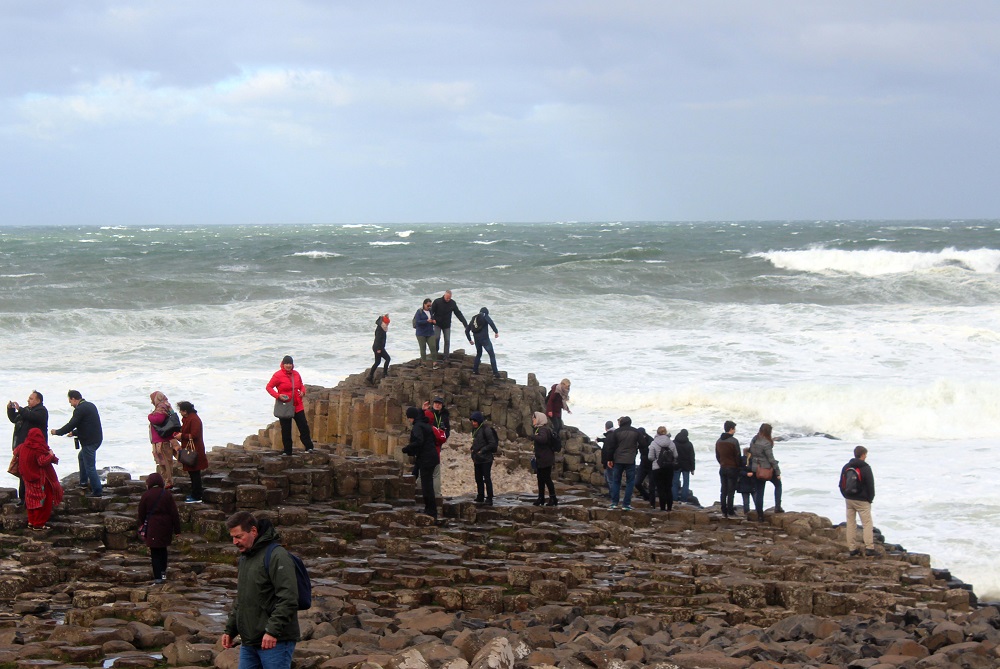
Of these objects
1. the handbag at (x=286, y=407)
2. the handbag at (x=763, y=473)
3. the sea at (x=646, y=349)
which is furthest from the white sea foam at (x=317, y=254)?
the handbag at (x=763, y=473)

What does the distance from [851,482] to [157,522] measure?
8.01 metres

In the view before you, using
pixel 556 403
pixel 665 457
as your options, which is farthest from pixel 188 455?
pixel 556 403

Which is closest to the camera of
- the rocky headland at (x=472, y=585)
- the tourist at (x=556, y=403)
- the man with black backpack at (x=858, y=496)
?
the rocky headland at (x=472, y=585)

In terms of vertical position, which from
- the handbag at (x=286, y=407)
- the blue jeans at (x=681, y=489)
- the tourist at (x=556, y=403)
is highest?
the handbag at (x=286, y=407)

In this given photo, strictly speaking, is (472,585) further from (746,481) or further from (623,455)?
(746,481)

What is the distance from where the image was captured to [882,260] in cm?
6612

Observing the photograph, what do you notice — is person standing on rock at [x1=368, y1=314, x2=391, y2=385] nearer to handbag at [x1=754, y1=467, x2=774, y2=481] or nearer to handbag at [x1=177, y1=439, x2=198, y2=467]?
handbag at [x1=177, y1=439, x2=198, y2=467]

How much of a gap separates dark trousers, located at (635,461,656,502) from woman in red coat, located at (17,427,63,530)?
7.79 meters

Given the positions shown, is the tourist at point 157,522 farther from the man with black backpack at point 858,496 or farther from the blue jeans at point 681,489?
the blue jeans at point 681,489

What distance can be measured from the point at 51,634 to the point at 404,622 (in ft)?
8.54

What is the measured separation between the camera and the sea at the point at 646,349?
19328 mm

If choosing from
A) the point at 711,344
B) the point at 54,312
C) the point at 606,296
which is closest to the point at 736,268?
Result: the point at 606,296

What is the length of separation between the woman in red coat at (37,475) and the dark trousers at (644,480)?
7793mm

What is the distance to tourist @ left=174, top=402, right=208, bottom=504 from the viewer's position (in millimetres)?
12070
